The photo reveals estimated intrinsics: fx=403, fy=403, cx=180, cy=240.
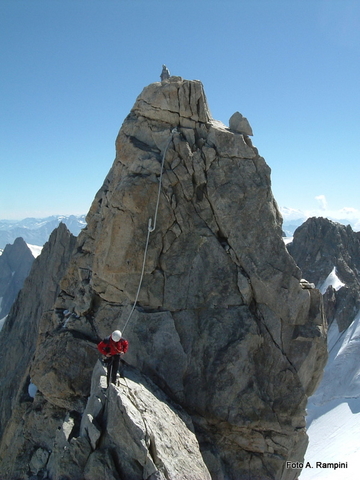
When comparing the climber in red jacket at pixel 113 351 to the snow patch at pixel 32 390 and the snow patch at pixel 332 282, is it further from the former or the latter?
the snow patch at pixel 332 282

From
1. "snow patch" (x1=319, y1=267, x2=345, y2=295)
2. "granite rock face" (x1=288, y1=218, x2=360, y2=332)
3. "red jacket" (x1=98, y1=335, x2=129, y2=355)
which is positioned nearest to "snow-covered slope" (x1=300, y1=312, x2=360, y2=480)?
"granite rock face" (x1=288, y1=218, x2=360, y2=332)

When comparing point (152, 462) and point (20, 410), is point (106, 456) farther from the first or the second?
point (20, 410)

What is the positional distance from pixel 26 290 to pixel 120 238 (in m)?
53.0

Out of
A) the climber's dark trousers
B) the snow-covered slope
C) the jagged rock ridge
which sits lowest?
the snow-covered slope

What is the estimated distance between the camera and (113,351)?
12.7 m

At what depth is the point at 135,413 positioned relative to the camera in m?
11.7

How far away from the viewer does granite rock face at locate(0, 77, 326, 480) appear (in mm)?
15094

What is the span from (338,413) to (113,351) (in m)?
88.6

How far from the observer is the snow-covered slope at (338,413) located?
6366 centimetres

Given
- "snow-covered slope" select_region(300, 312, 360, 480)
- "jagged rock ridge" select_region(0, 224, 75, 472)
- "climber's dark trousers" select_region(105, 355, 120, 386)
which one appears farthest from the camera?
"snow-covered slope" select_region(300, 312, 360, 480)

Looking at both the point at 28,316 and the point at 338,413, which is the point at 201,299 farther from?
the point at 338,413

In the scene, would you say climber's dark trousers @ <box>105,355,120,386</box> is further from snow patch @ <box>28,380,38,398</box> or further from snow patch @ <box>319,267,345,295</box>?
snow patch @ <box>319,267,345,295</box>

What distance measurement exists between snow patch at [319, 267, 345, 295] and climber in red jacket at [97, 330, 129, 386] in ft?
335

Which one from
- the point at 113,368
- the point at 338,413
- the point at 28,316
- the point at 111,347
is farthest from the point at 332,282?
the point at 113,368
